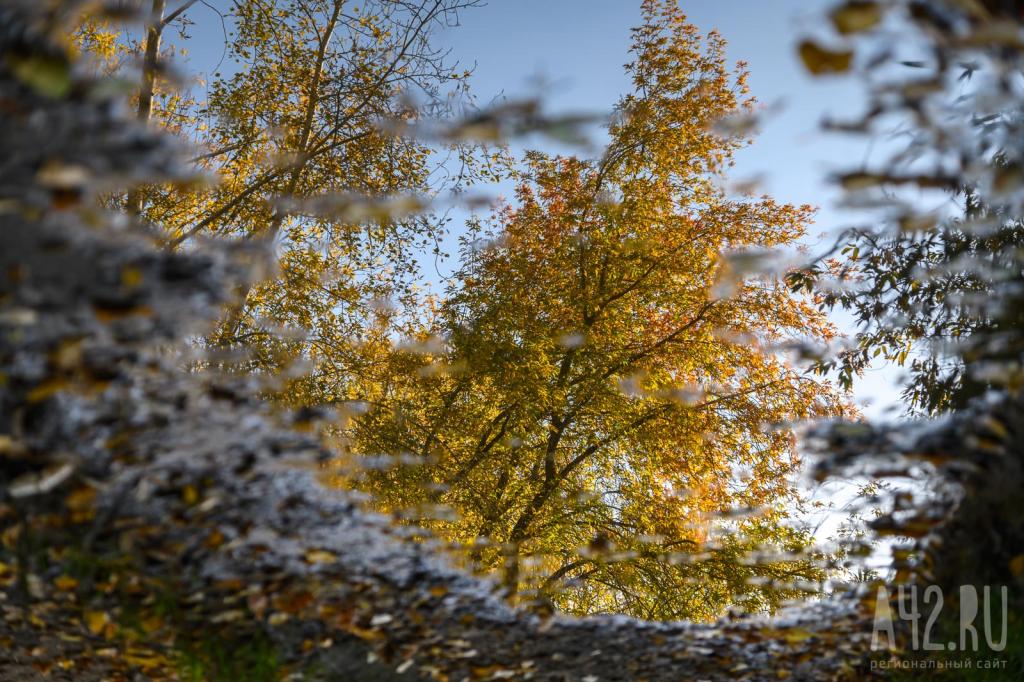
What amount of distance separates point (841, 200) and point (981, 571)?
5.61 feet

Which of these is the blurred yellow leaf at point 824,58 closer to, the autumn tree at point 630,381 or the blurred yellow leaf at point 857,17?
the blurred yellow leaf at point 857,17

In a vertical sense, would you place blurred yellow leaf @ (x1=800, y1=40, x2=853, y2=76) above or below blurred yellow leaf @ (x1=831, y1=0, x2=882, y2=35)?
below

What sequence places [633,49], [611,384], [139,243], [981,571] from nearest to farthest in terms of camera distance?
1. [139,243]
2. [981,571]
3. [611,384]
4. [633,49]

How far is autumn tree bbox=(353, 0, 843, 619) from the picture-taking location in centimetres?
1105

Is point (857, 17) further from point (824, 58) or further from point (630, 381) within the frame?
point (630, 381)

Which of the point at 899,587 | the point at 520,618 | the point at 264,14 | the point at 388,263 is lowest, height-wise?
the point at 520,618

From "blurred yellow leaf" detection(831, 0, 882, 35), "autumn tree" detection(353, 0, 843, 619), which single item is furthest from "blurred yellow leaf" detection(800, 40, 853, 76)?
"autumn tree" detection(353, 0, 843, 619)

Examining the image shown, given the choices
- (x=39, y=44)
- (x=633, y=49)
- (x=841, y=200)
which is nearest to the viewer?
(x=39, y=44)

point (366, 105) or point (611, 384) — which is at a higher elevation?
point (366, 105)

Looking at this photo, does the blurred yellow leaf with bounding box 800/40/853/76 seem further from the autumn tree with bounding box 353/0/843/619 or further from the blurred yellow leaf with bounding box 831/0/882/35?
the autumn tree with bounding box 353/0/843/619

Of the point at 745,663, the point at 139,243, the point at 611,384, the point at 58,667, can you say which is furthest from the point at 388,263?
the point at 139,243

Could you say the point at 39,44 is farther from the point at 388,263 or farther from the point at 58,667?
the point at 388,263

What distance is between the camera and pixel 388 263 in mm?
11602

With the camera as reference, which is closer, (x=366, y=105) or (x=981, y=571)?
(x=981, y=571)
